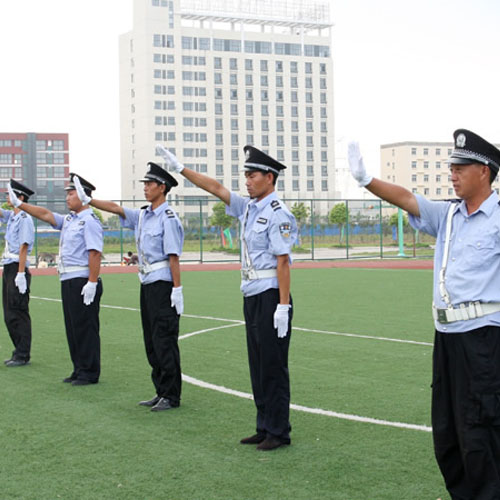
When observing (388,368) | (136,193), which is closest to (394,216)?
(388,368)

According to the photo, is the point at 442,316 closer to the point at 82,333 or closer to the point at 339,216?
the point at 82,333

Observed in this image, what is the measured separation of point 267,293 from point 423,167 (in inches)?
6002

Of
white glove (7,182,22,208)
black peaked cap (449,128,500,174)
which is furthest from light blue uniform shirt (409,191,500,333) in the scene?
white glove (7,182,22,208)

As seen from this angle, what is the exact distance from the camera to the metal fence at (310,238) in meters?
35.4

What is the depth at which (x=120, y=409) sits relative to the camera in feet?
24.1

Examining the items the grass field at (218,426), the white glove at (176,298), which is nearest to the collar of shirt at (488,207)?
the grass field at (218,426)

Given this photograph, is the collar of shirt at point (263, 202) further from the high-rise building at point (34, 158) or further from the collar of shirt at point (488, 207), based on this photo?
the high-rise building at point (34, 158)

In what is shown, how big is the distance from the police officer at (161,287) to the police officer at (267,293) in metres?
1.32

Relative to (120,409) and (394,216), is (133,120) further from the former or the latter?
(120,409)

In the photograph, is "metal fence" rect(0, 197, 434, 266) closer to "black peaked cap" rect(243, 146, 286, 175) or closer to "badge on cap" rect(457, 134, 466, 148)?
"black peaked cap" rect(243, 146, 286, 175)

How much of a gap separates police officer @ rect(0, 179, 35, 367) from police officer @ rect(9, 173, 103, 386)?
116 cm

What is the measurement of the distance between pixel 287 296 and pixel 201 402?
1.96m

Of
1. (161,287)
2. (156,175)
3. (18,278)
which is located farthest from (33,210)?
(161,287)

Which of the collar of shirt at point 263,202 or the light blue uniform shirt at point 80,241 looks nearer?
the collar of shirt at point 263,202
